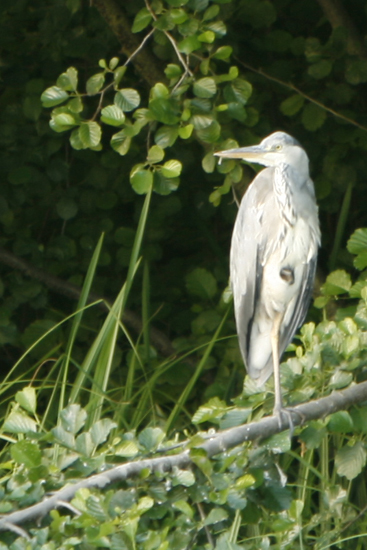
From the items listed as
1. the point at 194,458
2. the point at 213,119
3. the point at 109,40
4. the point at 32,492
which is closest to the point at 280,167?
the point at 213,119

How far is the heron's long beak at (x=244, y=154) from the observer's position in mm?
2338

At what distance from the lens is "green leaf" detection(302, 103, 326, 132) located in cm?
300

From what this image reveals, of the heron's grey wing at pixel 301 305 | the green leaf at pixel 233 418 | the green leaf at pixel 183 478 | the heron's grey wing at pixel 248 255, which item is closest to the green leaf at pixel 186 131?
the heron's grey wing at pixel 248 255

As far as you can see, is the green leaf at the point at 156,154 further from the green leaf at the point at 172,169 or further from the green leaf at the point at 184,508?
the green leaf at the point at 184,508

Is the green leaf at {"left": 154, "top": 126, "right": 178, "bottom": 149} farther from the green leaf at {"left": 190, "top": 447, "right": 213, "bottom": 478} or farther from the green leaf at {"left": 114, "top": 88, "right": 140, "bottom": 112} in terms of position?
the green leaf at {"left": 190, "top": 447, "right": 213, "bottom": 478}

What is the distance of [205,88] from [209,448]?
3.50 ft

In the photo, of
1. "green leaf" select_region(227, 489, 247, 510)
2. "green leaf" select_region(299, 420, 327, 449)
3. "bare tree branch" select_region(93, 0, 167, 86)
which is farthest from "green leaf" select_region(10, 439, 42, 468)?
"bare tree branch" select_region(93, 0, 167, 86)

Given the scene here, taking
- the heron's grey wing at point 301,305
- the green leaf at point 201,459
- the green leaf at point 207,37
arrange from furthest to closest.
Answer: the heron's grey wing at point 301,305 → the green leaf at point 207,37 → the green leaf at point 201,459

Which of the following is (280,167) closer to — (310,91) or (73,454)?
(310,91)

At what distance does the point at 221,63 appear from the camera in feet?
10.2

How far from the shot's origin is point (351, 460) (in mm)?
1888

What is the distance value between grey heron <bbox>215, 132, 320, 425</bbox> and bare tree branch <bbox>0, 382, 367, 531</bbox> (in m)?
0.45

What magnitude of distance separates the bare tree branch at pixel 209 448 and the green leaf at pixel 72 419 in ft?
0.43

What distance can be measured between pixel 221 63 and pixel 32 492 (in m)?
2.14
